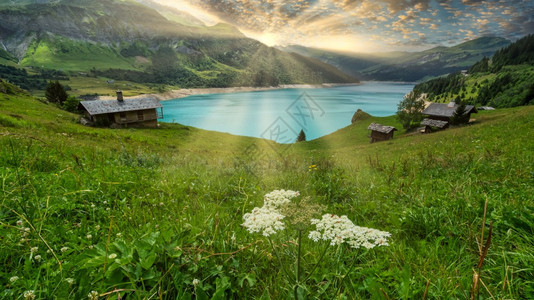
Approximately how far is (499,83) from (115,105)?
17088 cm

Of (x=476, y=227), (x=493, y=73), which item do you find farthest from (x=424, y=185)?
(x=493, y=73)

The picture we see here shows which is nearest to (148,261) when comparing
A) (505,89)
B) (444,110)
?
(444,110)

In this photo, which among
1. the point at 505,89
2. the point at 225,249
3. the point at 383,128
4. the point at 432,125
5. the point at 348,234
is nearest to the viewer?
the point at 348,234

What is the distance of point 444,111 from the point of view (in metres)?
70.1

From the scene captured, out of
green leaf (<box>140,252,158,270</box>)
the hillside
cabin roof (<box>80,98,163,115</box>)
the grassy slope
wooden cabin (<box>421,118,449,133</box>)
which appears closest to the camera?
green leaf (<box>140,252,158,270</box>)

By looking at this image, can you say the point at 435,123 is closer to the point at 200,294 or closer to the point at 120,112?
the point at 200,294

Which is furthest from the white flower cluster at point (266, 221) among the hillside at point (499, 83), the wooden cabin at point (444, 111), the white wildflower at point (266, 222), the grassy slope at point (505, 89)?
the grassy slope at point (505, 89)

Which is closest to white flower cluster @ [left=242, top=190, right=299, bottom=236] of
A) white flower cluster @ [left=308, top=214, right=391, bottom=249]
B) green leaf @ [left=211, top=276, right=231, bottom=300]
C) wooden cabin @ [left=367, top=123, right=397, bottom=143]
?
white flower cluster @ [left=308, top=214, right=391, bottom=249]

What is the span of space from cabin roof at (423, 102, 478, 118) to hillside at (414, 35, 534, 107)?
102 feet

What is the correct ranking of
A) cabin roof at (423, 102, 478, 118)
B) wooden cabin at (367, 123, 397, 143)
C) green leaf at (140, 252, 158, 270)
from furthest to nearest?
1. cabin roof at (423, 102, 478, 118)
2. wooden cabin at (367, 123, 397, 143)
3. green leaf at (140, 252, 158, 270)

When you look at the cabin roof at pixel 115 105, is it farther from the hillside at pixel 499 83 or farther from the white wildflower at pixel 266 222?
the hillside at pixel 499 83

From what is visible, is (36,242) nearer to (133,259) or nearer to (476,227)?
(133,259)

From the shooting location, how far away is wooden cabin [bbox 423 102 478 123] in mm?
67194

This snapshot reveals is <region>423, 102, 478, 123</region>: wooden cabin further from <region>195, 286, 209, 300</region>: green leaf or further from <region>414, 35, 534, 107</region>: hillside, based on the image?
<region>195, 286, 209, 300</region>: green leaf
